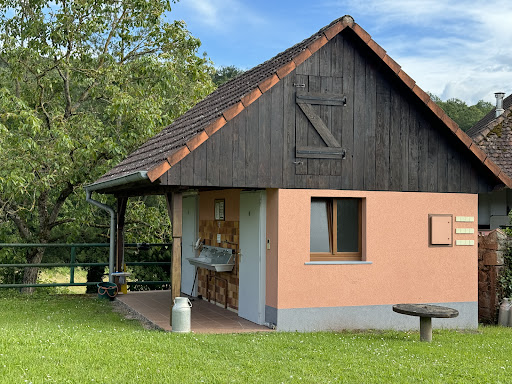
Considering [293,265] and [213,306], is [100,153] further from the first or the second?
[293,265]

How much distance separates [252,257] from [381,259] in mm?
2361

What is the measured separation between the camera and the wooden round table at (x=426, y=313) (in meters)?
10.6

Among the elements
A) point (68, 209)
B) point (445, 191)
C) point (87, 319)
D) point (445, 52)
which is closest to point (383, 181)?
point (445, 191)

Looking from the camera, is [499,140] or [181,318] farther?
[499,140]

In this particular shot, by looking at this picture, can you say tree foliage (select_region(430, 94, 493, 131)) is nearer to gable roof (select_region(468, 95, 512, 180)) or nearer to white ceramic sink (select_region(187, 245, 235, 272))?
gable roof (select_region(468, 95, 512, 180))

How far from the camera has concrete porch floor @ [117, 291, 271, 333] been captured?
11.7 m

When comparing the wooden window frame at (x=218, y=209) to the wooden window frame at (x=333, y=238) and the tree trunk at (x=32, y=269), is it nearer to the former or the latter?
the wooden window frame at (x=333, y=238)

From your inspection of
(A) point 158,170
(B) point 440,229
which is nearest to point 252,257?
(A) point 158,170

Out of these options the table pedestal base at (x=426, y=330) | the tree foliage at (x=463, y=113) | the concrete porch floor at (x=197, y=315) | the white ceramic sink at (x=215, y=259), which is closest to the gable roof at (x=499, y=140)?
the white ceramic sink at (x=215, y=259)

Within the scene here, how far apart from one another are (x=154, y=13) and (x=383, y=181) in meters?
9.58

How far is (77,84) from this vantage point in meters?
19.4

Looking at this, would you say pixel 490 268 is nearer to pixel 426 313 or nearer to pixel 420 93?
pixel 420 93

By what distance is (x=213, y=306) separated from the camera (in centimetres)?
1448

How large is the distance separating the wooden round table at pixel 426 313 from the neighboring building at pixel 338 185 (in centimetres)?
142
